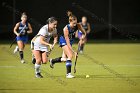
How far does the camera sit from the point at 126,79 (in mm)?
16094

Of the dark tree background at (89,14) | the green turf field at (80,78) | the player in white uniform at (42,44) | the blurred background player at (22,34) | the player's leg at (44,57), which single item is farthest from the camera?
the dark tree background at (89,14)

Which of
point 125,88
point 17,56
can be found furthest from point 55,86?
point 17,56

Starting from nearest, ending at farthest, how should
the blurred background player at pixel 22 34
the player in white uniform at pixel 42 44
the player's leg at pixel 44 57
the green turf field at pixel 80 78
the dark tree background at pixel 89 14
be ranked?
the green turf field at pixel 80 78, the player in white uniform at pixel 42 44, the player's leg at pixel 44 57, the blurred background player at pixel 22 34, the dark tree background at pixel 89 14

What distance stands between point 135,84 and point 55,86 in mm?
2107

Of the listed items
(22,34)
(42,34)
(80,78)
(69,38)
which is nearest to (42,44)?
(42,34)

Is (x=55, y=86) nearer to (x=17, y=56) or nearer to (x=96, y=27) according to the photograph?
(x=17, y=56)

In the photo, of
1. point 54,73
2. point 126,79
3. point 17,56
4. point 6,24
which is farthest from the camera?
point 6,24

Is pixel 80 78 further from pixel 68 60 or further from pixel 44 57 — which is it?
pixel 44 57

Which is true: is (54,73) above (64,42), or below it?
below

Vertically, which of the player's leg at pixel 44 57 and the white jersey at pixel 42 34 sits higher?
the white jersey at pixel 42 34

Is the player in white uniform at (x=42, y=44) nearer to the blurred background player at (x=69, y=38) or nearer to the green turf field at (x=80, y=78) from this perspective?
the blurred background player at (x=69, y=38)

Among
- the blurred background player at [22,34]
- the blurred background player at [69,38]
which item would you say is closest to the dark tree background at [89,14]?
the blurred background player at [22,34]

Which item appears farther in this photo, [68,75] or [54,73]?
[54,73]

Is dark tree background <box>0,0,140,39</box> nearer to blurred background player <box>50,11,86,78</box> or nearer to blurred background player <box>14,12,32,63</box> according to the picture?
blurred background player <box>14,12,32,63</box>
